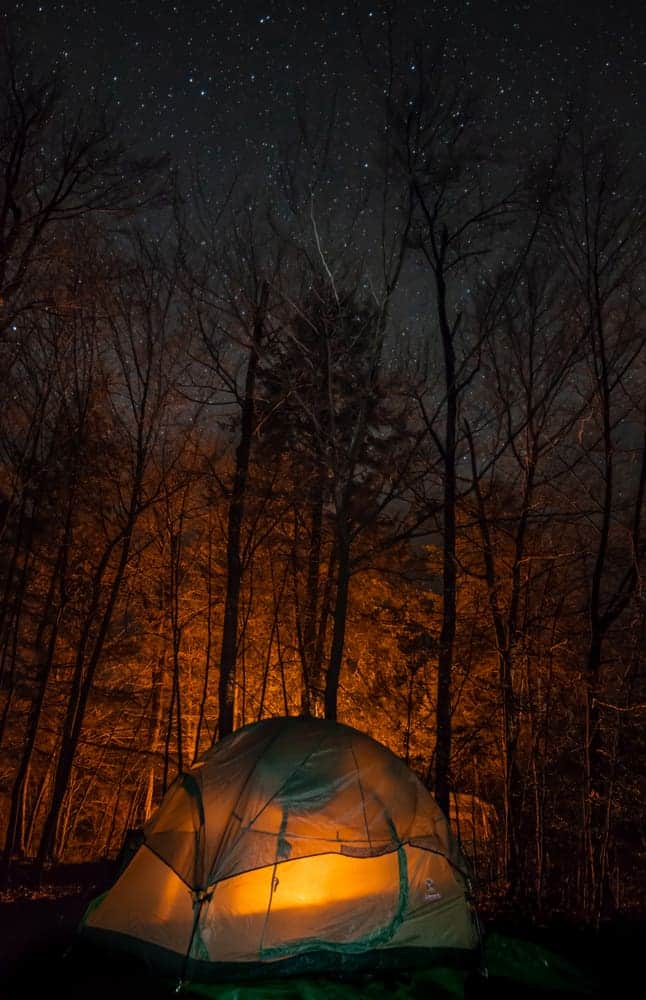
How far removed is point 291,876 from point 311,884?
0.67ft

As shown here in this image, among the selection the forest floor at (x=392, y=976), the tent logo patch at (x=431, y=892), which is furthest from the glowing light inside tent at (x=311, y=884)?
the forest floor at (x=392, y=976)

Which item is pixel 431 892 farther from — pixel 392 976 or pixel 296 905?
pixel 296 905

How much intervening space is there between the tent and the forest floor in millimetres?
256

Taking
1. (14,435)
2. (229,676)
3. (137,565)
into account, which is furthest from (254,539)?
(14,435)

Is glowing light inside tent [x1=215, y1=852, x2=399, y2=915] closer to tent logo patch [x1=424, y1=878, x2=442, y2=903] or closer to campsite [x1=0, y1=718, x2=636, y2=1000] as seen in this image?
campsite [x1=0, y1=718, x2=636, y2=1000]

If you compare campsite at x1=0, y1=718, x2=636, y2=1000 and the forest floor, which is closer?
the forest floor

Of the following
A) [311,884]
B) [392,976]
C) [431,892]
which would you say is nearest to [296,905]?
[311,884]

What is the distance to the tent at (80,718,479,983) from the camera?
5.29 metres

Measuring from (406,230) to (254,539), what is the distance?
7.62 metres

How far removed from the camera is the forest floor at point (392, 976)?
4.89 meters

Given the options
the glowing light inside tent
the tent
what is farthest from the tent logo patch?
the glowing light inside tent

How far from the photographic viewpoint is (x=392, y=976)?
208 inches

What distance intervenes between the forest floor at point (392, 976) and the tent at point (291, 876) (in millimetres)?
256

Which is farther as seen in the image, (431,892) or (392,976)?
(431,892)
